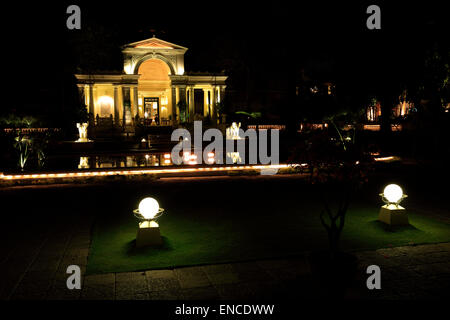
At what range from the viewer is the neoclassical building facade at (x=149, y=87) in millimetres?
30062

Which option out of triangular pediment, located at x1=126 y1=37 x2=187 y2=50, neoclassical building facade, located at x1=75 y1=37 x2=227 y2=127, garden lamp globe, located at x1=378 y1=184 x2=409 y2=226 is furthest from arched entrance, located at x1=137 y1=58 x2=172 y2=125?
garden lamp globe, located at x1=378 y1=184 x2=409 y2=226

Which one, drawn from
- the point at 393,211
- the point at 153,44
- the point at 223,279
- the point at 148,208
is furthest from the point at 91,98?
the point at 223,279

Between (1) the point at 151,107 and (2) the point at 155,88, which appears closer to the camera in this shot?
(2) the point at 155,88

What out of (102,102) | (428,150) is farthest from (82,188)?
(102,102)

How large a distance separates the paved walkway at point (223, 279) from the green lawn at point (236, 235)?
36 cm

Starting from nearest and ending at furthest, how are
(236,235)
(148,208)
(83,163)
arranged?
(148,208) → (236,235) → (83,163)

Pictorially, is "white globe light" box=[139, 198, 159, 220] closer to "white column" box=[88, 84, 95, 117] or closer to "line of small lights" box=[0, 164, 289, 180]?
"line of small lights" box=[0, 164, 289, 180]

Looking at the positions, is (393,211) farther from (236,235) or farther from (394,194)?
(236,235)

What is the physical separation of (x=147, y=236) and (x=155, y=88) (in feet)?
93.8

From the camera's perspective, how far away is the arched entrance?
33.1m

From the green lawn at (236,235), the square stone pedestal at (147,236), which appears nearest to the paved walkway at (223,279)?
the green lawn at (236,235)

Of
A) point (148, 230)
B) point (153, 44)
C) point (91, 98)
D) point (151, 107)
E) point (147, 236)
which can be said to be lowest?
point (147, 236)

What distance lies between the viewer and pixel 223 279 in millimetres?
5289

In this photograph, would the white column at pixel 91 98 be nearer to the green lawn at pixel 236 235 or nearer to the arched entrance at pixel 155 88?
the arched entrance at pixel 155 88
